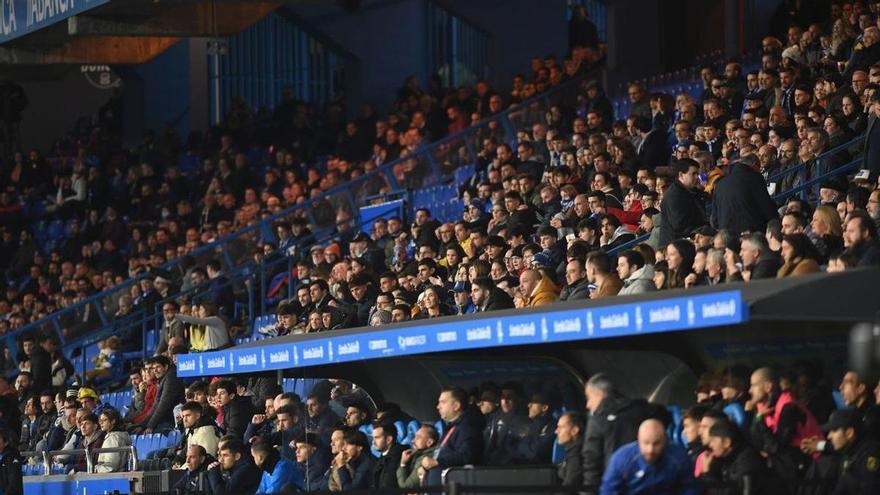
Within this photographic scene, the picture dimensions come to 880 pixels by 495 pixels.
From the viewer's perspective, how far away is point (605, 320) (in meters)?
10.3

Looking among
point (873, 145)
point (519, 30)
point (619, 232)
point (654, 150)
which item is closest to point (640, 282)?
point (873, 145)

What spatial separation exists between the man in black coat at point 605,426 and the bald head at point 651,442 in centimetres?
44

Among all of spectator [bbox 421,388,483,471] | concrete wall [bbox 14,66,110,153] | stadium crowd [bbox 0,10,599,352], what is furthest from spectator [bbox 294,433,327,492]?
concrete wall [bbox 14,66,110,153]

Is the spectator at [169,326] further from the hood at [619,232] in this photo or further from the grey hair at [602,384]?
the grey hair at [602,384]

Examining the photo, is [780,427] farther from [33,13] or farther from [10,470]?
[33,13]

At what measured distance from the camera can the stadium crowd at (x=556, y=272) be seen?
10.1 metres

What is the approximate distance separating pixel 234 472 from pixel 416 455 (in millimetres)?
2528

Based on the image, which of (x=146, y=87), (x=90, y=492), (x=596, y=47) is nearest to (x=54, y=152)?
(x=146, y=87)

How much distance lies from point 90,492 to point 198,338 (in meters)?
3.81

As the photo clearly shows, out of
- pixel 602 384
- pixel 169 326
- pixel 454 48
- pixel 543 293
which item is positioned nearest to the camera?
pixel 602 384

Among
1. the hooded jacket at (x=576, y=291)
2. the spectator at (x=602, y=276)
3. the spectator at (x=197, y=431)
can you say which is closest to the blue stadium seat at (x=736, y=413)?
the spectator at (x=602, y=276)

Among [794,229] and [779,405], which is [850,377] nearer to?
[779,405]

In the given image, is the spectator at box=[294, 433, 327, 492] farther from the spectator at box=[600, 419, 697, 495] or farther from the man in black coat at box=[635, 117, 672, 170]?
the man in black coat at box=[635, 117, 672, 170]

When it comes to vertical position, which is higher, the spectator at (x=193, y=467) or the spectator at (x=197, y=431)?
the spectator at (x=197, y=431)
